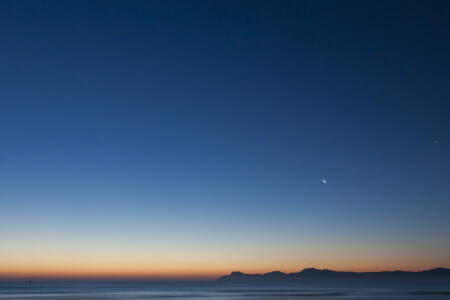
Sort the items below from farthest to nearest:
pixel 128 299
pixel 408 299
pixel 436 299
A: pixel 128 299, pixel 408 299, pixel 436 299

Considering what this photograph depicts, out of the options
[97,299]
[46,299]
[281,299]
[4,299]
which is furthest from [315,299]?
[4,299]

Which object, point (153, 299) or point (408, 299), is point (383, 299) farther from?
point (153, 299)

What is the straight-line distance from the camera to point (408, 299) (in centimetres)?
7594

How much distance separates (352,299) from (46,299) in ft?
181

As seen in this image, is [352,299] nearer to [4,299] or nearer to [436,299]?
[436,299]

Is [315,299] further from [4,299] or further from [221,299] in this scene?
[4,299]

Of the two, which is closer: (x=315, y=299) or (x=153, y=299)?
(x=315, y=299)


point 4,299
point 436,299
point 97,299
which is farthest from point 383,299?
point 4,299

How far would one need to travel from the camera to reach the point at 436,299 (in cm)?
7012

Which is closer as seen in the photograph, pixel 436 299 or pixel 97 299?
pixel 436 299

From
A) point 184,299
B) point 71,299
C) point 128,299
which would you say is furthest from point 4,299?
point 184,299

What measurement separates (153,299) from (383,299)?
4256 centimetres

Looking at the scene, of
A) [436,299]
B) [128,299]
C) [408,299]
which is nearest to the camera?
[436,299]

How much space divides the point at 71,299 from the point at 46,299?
612 centimetres
